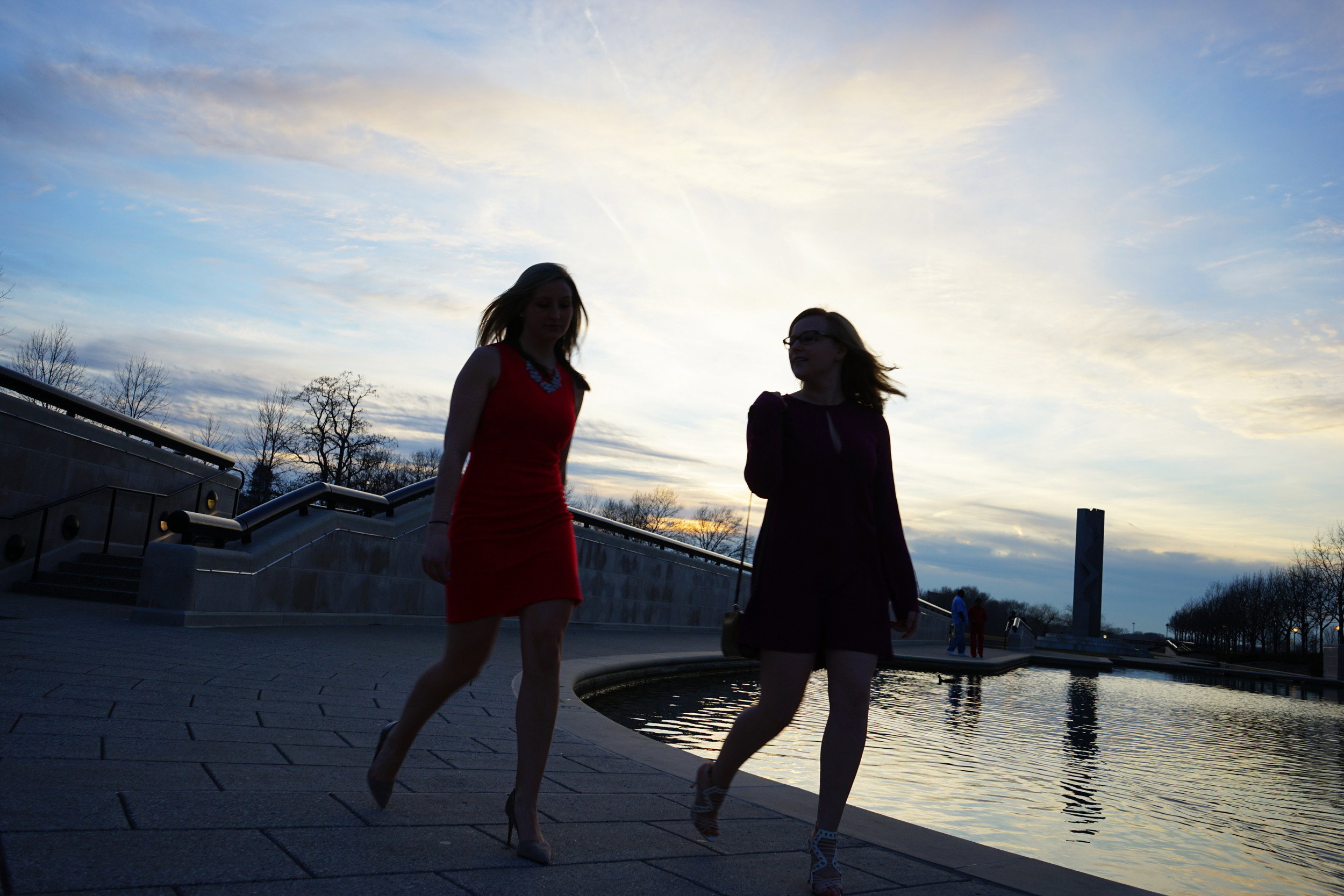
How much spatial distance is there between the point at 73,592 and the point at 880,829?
32.9 ft

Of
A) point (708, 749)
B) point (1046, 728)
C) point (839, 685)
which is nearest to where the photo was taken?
point (839, 685)

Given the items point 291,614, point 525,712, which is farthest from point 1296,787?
point 291,614

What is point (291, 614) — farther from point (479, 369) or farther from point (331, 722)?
point (479, 369)

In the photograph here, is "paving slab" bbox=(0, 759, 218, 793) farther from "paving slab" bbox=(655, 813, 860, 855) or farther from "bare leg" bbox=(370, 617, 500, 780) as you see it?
"paving slab" bbox=(655, 813, 860, 855)

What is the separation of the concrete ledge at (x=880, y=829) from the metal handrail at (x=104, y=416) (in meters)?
8.35

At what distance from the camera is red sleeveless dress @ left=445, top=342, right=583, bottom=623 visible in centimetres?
260

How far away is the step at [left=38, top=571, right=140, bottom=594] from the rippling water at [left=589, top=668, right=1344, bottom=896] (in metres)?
6.04

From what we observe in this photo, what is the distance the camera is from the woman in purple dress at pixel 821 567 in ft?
8.81

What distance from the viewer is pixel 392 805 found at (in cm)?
277

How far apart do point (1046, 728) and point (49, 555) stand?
11312 millimetres

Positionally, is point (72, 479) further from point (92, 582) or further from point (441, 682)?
point (441, 682)

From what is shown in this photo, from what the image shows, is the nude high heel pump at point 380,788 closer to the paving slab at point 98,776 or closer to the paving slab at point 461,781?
the paving slab at point 461,781

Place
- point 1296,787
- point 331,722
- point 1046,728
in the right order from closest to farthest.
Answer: point 331,722 → point 1296,787 → point 1046,728

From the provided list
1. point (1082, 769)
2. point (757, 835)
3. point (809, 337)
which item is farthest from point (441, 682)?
point (1082, 769)
